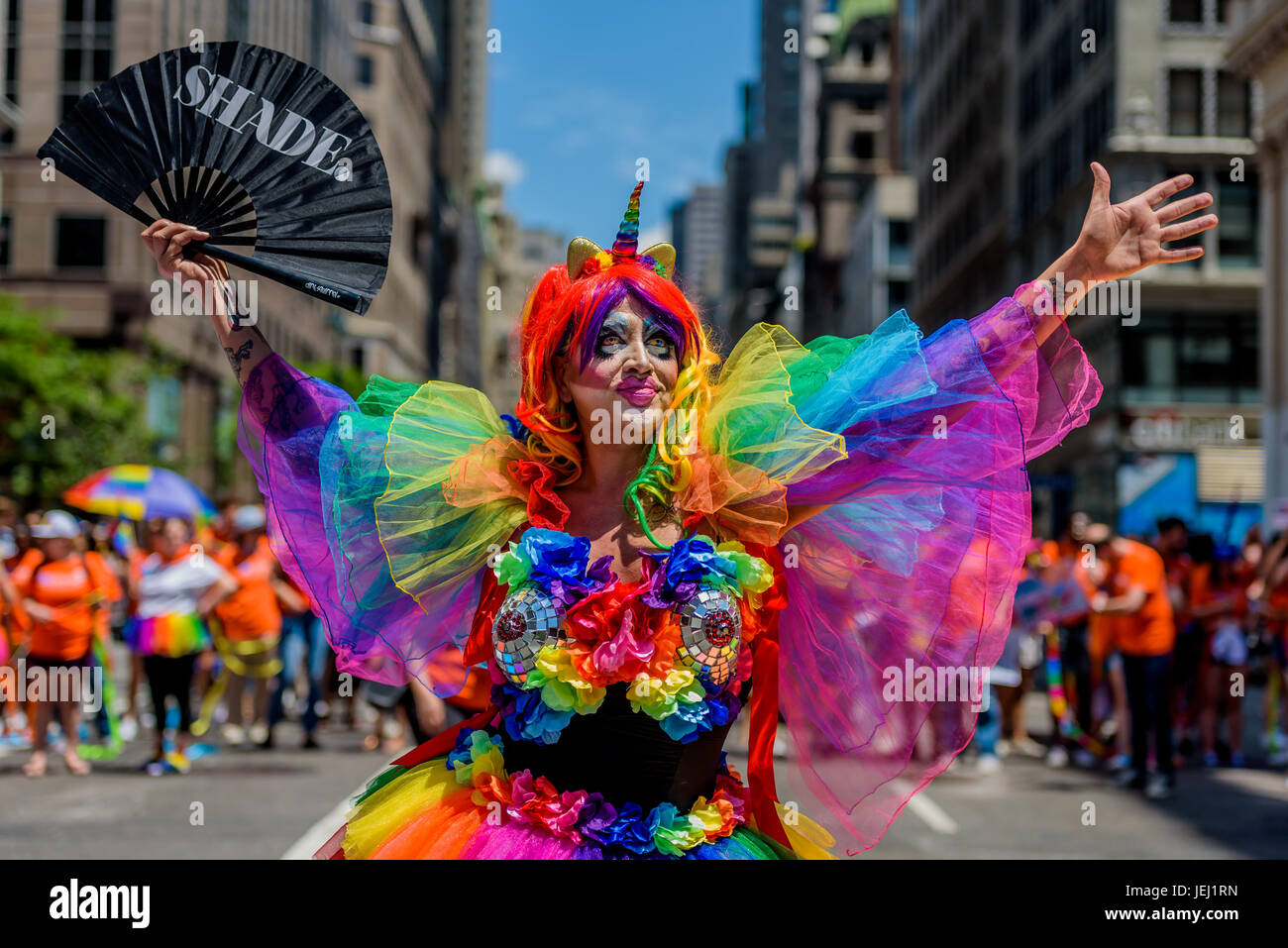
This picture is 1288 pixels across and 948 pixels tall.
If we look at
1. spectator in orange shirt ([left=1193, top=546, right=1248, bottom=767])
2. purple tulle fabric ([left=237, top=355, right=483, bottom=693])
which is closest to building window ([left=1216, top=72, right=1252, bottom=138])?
spectator in orange shirt ([left=1193, top=546, right=1248, bottom=767])

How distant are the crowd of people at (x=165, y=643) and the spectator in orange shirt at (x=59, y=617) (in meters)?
0.01

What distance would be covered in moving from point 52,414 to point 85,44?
56.7 feet

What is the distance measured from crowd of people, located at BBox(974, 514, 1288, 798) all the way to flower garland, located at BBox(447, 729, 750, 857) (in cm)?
863

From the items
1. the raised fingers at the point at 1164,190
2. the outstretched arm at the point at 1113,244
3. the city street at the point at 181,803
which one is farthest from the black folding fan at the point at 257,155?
the city street at the point at 181,803

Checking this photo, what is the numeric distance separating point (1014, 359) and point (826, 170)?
90.0 m

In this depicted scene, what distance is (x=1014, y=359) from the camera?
316 cm

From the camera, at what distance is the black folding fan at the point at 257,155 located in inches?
121

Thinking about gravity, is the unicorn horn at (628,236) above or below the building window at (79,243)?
below

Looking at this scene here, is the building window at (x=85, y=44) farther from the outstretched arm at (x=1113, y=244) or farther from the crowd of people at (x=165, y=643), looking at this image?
the outstretched arm at (x=1113, y=244)

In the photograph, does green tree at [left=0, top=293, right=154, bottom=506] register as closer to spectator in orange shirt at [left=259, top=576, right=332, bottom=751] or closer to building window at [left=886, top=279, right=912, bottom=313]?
spectator in orange shirt at [left=259, top=576, right=332, bottom=751]

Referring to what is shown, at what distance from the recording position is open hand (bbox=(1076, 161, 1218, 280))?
10.3 feet

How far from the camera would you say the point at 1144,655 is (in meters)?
10.9

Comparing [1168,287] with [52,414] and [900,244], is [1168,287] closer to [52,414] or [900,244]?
[52,414]
